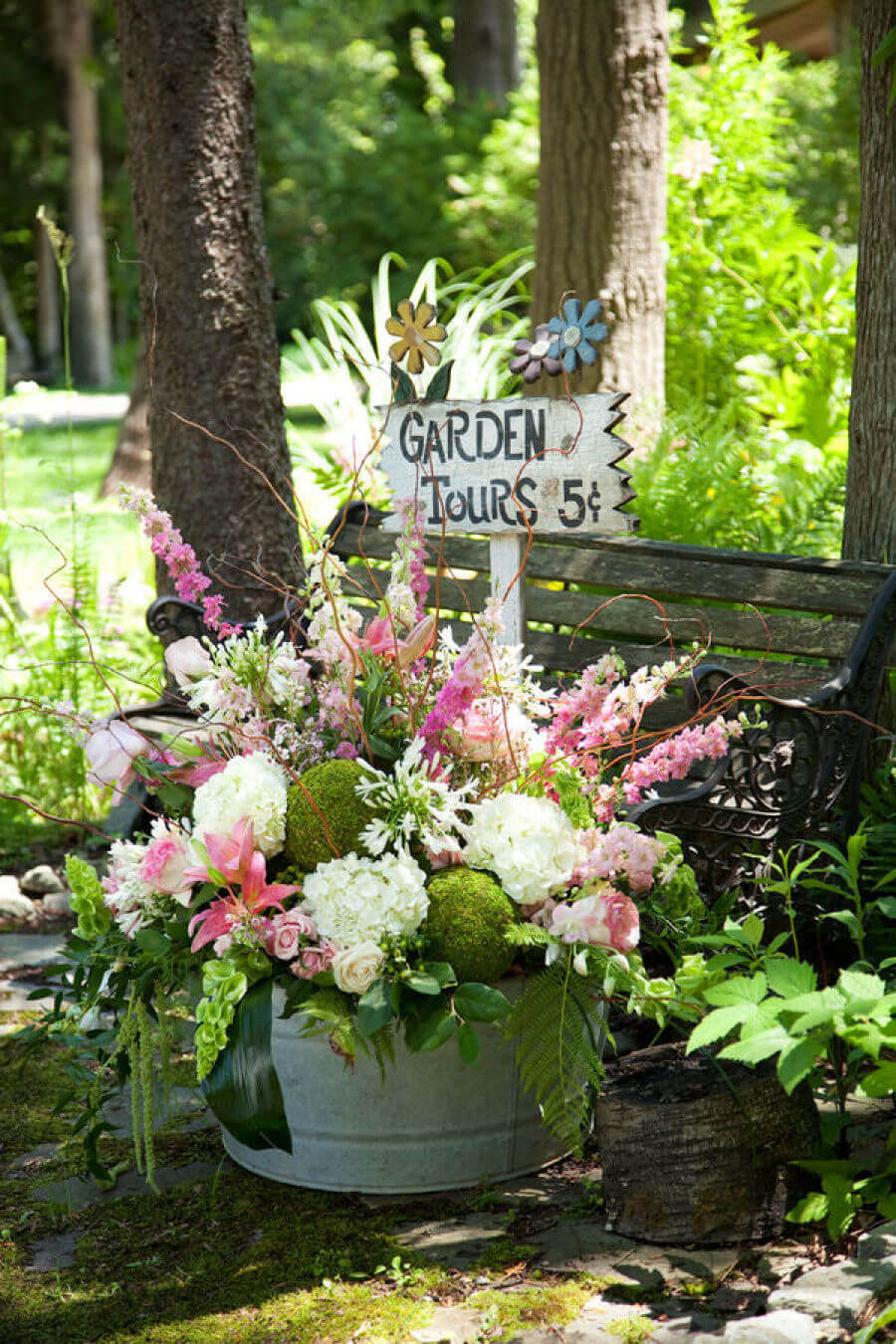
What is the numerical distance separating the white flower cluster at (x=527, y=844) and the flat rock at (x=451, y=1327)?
0.66 m

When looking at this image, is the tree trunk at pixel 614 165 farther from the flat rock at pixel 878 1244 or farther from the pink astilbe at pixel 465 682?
the flat rock at pixel 878 1244

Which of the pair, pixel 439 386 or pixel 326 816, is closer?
pixel 326 816

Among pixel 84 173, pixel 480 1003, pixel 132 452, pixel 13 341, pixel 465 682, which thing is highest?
pixel 84 173

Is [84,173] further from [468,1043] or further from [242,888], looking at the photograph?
[468,1043]

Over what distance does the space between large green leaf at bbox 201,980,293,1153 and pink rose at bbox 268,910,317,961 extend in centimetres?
10

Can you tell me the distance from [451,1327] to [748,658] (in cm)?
167

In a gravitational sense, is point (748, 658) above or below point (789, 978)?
above

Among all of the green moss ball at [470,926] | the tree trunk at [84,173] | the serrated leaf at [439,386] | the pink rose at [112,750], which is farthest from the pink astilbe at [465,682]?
the tree trunk at [84,173]

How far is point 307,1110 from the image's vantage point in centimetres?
251

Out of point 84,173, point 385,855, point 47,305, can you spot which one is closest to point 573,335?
point 385,855

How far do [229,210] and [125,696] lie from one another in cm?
210

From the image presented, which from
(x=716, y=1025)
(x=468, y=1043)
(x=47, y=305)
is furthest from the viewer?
(x=47, y=305)

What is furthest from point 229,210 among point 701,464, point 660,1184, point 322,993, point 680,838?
point 660,1184

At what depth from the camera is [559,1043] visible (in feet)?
Result: 7.58
